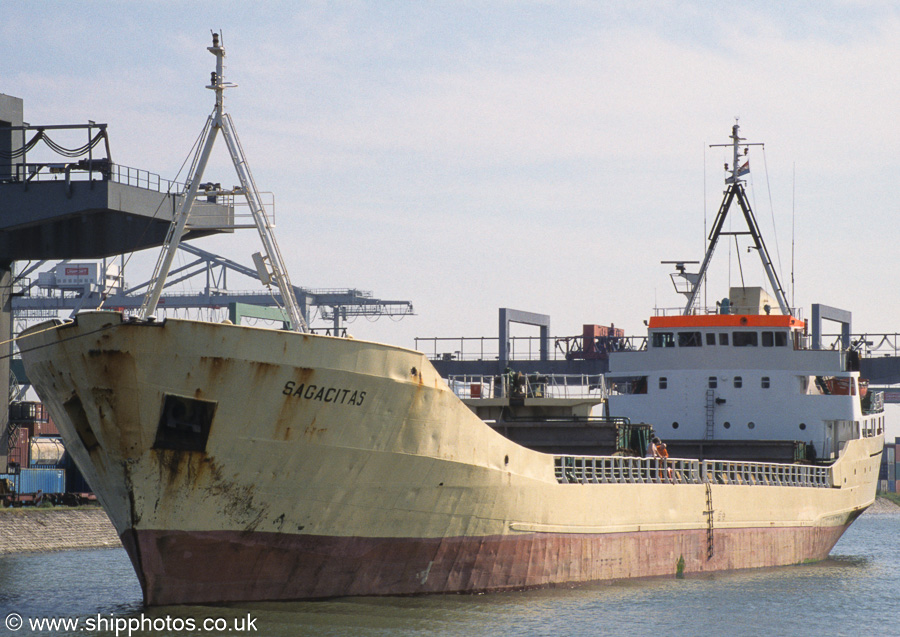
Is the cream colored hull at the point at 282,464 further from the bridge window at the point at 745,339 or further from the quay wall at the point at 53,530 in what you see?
the quay wall at the point at 53,530

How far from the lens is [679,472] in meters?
26.7

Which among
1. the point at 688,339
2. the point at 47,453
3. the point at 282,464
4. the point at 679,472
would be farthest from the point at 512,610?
the point at 47,453

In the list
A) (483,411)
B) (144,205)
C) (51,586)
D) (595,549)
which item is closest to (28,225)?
(144,205)

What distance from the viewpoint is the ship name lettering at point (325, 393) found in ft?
59.2

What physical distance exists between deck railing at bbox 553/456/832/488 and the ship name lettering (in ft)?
19.4

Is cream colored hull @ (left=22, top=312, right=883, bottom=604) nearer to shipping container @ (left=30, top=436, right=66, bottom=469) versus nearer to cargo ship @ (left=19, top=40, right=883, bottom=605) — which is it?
cargo ship @ (left=19, top=40, right=883, bottom=605)

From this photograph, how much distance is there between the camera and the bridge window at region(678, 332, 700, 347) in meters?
34.3

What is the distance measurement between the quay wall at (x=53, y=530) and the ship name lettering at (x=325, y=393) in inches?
789

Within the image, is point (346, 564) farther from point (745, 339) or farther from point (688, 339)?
point (745, 339)

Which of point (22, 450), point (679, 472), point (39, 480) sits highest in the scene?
point (679, 472)

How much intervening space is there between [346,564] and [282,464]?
7.52 ft

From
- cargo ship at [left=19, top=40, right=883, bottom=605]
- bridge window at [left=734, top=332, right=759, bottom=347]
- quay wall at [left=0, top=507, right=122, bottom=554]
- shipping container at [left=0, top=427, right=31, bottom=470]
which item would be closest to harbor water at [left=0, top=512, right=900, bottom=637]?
cargo ship at [left=19, top=40, right=883, bottom=605]

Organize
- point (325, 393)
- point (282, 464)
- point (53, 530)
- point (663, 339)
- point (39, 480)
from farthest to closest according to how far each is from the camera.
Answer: point (39, 480) → point (53, 530) → point (663, 339) → point (325, 393) → point (282, 464)

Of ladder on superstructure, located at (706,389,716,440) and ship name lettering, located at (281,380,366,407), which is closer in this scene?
ship name lettering, located at (281,380,366,407)
